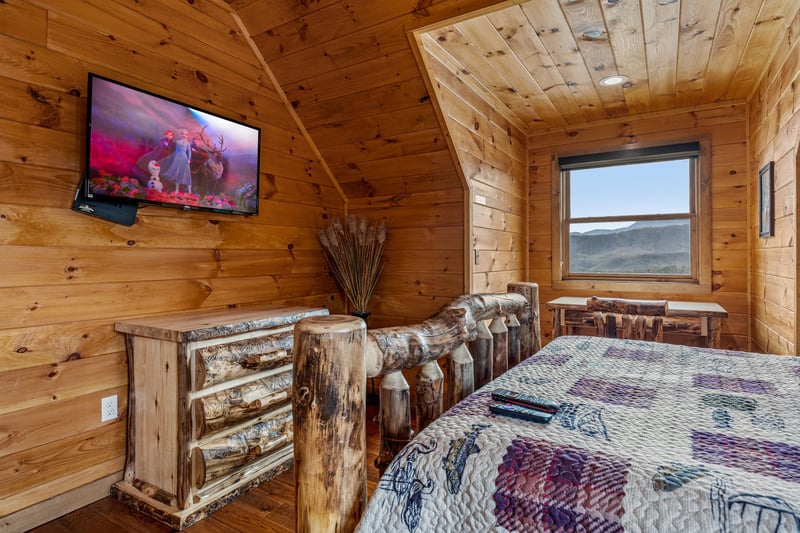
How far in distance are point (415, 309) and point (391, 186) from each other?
91 cm

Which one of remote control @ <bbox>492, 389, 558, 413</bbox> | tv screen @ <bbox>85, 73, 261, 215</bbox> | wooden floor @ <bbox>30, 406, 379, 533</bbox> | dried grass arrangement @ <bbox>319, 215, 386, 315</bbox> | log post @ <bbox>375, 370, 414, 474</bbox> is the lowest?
wooden floor @ <bbox>30, 406, 379, 533</bbox>

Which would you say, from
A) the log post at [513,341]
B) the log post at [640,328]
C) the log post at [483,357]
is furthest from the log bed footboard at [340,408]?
the log post at [640,328]

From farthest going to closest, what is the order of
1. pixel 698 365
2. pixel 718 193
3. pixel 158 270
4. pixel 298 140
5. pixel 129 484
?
Result: pixel 718 193 → pixel 298 140 → pixel 158 270 → pixel 129 484 → pixel 698 365

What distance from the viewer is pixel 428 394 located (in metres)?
1.09

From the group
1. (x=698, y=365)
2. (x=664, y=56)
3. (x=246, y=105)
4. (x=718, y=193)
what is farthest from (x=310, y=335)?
(x=718, y=193)

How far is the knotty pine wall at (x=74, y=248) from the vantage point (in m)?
1.66

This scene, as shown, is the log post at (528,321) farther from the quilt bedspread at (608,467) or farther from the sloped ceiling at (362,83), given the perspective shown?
the sloped ceiling at (362,83)

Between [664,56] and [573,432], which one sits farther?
A: [664,56]

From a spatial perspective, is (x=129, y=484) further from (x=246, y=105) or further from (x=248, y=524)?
(x=246, y=105)

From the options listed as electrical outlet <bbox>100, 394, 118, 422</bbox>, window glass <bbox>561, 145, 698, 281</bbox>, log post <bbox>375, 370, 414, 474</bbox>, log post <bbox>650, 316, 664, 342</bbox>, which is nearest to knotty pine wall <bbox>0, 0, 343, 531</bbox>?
electrical outlet <bbox>100, 394, 118, 422</bbox>

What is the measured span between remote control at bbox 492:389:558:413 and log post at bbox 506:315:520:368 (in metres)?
0.64

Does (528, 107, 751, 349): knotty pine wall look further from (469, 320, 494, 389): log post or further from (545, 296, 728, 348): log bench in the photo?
(469, 320, 494, 389): log post

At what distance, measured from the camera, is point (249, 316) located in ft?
7.07

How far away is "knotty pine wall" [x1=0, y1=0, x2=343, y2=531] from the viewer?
1663mm
